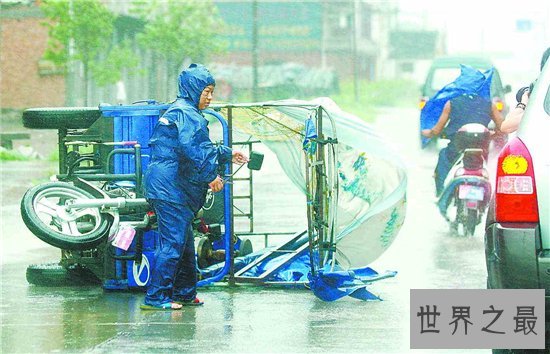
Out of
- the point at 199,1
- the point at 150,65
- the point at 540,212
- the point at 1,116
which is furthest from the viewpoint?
the point at 150,65

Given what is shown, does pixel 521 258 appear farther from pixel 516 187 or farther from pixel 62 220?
pixel 62 220

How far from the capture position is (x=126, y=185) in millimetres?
9703

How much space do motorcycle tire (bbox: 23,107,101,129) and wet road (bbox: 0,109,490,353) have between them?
136cm

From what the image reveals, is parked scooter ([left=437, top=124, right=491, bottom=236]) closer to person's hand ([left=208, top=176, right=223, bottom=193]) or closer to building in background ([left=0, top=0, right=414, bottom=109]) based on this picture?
person's hand ([left=208, top=176, right=223, bottom=193])

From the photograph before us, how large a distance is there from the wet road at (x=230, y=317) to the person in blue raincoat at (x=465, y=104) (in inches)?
81.1

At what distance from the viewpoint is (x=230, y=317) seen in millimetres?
8586

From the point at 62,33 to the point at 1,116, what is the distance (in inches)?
293

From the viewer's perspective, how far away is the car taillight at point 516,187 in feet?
21.3

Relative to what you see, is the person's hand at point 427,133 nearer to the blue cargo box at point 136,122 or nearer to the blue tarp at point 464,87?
the blue tarp at point 464,87

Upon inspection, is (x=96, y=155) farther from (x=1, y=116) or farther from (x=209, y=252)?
(x=1, y=116)

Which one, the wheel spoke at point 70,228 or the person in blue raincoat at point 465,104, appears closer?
the wheel spoke at point 70,228

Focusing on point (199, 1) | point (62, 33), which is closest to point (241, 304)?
point (62, 33)

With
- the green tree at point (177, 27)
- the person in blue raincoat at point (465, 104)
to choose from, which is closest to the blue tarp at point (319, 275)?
the person in blue raincoat at point (465, 104)

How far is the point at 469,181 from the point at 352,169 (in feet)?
10.4
